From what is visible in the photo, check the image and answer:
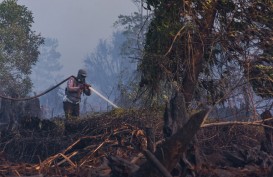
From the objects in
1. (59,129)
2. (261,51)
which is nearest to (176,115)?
(261,51)

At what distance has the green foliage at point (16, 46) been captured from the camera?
19.8 meters

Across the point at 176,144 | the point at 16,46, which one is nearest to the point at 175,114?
the point at 176,144

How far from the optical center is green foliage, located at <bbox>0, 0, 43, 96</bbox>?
19.8m

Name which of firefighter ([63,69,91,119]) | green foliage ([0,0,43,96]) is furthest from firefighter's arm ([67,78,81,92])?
green foliage ([0,0,43,96])

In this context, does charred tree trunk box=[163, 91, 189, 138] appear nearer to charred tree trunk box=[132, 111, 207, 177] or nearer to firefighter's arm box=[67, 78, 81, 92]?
charred tree trunk box=[132, 111, 207, 177]

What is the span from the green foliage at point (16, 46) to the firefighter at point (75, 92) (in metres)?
8.39

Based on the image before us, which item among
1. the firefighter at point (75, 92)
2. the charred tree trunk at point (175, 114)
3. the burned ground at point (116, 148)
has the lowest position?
the burned ground at point (116, 148)

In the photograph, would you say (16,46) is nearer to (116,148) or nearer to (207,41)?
(207,41)

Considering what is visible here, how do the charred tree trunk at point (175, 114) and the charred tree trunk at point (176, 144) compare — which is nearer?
the charred tree trunk at point (176, 144)

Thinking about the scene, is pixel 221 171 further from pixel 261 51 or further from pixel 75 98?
pixel 75 98

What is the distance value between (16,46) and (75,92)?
32.9ft

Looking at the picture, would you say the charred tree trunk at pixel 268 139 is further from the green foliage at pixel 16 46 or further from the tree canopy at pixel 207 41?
the green foliage at pixel 16 46

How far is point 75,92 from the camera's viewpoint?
11.5 metres

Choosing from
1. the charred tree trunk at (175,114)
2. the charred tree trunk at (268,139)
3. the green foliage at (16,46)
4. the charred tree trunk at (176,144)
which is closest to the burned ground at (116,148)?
the charred tree trunk at (268,139)
